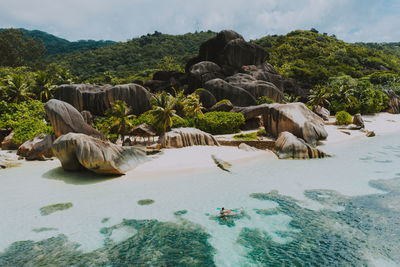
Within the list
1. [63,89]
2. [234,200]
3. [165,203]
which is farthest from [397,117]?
[63,89]

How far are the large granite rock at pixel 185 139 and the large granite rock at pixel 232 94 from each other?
519 inches

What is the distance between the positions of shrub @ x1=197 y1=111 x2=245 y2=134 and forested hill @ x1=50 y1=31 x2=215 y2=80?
59.3m

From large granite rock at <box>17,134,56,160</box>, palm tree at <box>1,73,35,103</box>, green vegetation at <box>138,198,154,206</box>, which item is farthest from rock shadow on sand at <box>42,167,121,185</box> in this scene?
palm tree at <box>1,73,35,103</box>

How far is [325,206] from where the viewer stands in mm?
10961

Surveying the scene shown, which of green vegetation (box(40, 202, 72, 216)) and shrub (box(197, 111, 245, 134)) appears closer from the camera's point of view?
green vegetation (box(40, 202, 72, 216))

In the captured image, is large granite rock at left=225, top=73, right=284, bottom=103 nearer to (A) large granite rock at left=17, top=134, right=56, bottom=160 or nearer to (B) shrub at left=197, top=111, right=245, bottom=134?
(B) shrub at left=197, top=111, right=245, bottom=134

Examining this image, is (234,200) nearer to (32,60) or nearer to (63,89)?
(63,89)

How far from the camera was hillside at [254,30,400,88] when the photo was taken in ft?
202

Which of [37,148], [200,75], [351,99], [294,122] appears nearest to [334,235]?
[294,122]

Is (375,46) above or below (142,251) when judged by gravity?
above

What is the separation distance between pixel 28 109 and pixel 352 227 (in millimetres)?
28630

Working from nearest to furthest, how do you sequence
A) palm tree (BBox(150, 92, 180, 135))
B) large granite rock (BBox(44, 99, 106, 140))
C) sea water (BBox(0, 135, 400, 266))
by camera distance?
sea water (BBox(0, 135, 400, 266)), large granite rock (BBox(44, 99, 106, 140)), palm tree (BBox(150, 92, 180, 135))

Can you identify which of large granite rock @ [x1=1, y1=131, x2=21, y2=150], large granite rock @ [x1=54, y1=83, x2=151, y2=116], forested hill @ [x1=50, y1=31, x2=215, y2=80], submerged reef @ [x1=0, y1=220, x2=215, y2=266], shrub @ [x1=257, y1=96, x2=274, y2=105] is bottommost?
submerged reef @ [x1=0, y1=220, x2=215, y2=266]

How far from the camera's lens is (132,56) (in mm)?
96875
